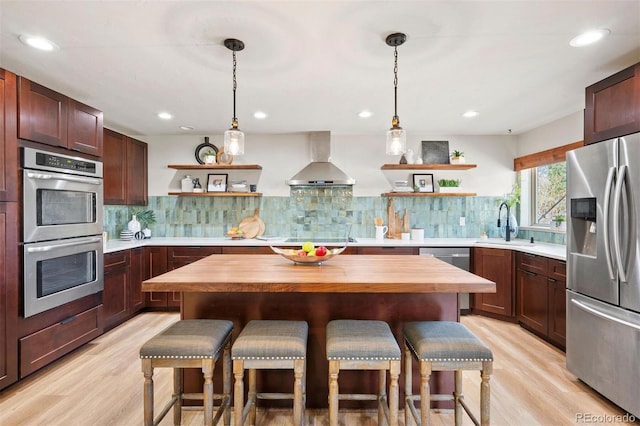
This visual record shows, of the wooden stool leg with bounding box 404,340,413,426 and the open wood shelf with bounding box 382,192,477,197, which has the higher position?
the open wood shelf with bounding box 382,192,477,197

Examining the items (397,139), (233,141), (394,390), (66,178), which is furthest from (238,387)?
(66,178)

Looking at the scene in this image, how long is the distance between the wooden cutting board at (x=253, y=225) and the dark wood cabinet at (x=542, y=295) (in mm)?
3253

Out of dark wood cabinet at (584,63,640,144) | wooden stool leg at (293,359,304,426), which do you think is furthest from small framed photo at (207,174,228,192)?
dark wood cabinet at (584,63,640,144)

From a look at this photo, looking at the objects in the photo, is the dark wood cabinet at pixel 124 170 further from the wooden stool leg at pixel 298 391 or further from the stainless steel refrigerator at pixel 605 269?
the stainless steel refrigerator at pixel 605 269

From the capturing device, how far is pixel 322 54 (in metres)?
2.23

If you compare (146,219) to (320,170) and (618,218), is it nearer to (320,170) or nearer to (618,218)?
(320,170)

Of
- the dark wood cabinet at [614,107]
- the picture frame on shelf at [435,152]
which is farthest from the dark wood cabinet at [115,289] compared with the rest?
the dark wood cabinet at [614,107]

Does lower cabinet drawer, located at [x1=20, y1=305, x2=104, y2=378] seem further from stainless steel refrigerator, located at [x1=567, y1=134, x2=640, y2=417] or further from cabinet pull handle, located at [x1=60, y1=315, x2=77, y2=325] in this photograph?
stainless steel refrigerator, located at [x1=567, y1=134, x2=640, y2=417]

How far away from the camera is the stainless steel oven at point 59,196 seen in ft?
7.69

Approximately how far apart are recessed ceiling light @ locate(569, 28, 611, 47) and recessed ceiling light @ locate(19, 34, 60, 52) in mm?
3363

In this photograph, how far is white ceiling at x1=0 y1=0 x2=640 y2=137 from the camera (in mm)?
1771

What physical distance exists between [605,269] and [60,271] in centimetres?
402

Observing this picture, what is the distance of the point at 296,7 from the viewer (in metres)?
1.73

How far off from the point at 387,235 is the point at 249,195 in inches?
79.3
